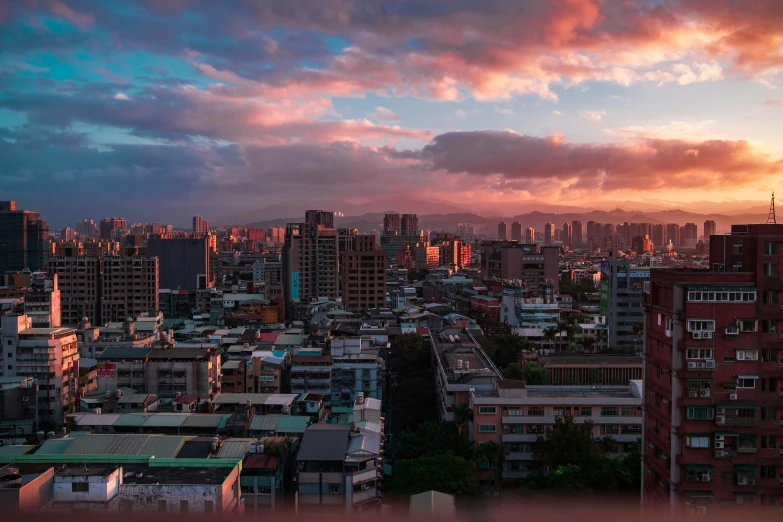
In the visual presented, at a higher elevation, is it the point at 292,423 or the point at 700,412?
the point at 700,412

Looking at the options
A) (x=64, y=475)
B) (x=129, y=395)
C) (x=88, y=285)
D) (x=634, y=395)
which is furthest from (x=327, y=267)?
(x=64, y=475)

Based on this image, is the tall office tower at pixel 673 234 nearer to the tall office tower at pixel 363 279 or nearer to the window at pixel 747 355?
the tall office tower at pixel 363 279

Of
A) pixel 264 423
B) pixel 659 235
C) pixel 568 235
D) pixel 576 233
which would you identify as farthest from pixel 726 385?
pixel 568 235

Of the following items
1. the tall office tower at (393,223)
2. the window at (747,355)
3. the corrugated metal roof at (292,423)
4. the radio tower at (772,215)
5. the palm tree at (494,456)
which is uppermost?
the tall office tower at (393,223)

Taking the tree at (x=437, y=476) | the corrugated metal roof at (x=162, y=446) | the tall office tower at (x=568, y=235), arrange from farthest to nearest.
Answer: the tall office tower at (x=568, y=235) < the tree at (x=437, y=476) < the corrugated metal roof at (x=162, y=446)

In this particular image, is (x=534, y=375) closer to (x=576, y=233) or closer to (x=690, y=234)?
(x=690, y=234)

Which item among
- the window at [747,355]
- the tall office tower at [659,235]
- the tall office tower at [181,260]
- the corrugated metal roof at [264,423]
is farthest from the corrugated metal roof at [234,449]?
the tall office tower at [659,235]

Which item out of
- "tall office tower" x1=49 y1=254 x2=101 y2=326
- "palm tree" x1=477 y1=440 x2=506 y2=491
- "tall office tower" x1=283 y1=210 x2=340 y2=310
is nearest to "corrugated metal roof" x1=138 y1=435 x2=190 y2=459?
"palm tree" x1=477 y1=440 x2=506 y2=491
